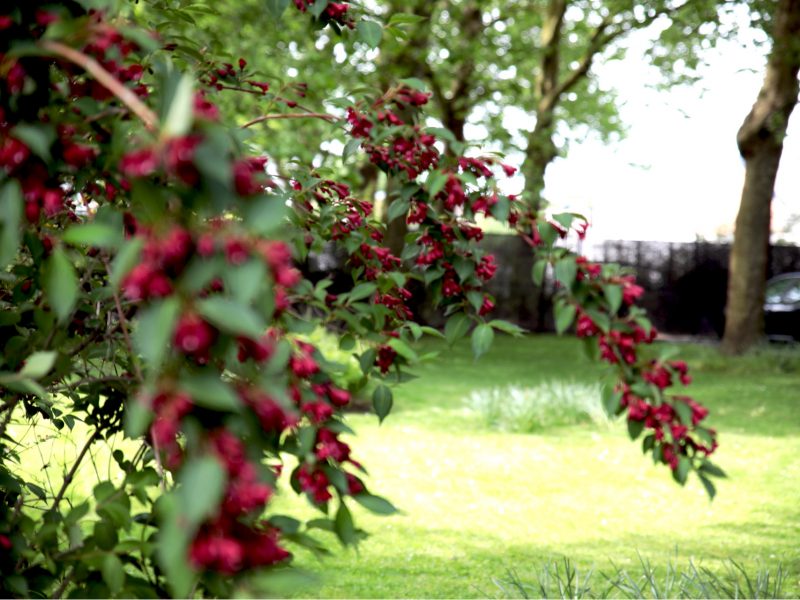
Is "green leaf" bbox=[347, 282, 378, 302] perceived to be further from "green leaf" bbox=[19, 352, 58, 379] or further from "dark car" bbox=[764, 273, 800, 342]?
"dark car" bbox=[764, 273, 800, 342]

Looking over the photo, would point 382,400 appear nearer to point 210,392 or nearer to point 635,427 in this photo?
point 635,427

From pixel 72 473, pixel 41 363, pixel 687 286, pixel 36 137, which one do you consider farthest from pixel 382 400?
pixel 687 286

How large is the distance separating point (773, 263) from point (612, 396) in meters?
18.2

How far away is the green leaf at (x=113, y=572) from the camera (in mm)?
1568

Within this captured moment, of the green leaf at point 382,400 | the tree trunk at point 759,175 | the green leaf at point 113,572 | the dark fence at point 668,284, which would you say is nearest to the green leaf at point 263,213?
the green leaf at point 113,572

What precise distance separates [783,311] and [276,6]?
16.1 metres

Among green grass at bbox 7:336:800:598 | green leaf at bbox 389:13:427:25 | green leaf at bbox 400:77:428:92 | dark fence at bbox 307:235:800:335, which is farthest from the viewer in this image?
dark fence at bbox 307:235:800:335

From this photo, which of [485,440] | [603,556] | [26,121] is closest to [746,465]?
[485,440]

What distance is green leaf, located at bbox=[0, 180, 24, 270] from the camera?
1211 millimetres

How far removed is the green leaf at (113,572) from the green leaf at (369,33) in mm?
1197

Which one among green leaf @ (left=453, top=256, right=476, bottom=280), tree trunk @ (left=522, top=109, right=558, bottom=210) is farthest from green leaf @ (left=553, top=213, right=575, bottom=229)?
tree trunk @ (left=522, top=109, right=558, bottom=210)

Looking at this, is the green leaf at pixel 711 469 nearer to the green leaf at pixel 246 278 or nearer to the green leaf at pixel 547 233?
the green leaf at pixel 547 233

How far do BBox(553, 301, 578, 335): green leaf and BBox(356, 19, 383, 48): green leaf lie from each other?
0.83 meters

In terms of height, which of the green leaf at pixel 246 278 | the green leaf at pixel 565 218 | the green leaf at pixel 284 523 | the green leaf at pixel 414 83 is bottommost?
the green leaf at pixel 284 523
